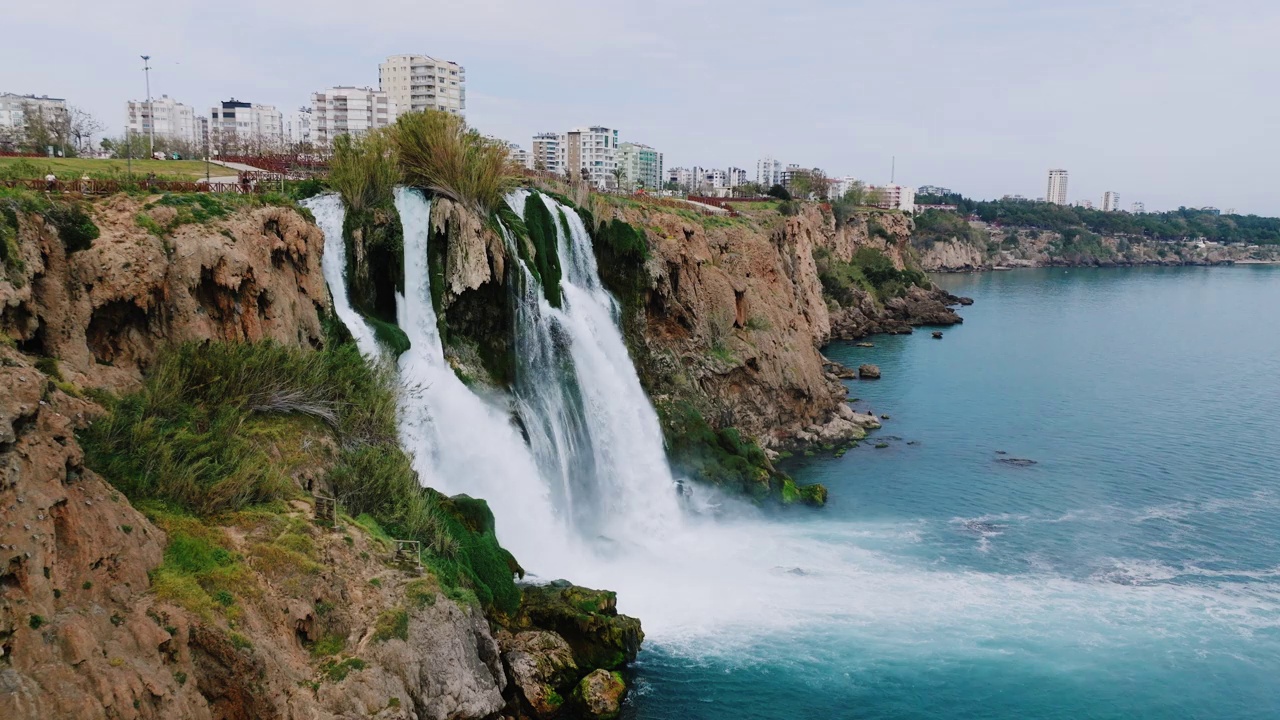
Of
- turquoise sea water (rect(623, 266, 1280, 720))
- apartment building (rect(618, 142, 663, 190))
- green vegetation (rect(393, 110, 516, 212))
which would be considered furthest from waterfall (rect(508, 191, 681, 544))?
apartment building (rect(618, 142, 663, 190))

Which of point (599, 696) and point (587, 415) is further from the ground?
point (587, 415)

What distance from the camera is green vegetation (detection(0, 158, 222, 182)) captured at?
20344mm

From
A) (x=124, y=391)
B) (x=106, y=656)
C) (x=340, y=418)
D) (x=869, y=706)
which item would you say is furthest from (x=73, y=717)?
(x=869, y=706)

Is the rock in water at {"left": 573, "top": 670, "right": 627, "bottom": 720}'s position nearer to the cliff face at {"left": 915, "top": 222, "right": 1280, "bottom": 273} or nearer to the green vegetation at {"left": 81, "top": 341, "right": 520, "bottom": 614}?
the green vegetation at {"left": 81, "top": 341, "right": 520, "bottom": 614}

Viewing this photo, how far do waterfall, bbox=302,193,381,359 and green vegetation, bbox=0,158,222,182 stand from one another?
3573mm

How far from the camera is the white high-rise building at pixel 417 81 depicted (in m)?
125

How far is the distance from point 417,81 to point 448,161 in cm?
10588

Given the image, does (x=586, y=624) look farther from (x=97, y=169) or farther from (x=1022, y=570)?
(x=97, y=169)

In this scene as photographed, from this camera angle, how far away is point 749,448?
33.4 m

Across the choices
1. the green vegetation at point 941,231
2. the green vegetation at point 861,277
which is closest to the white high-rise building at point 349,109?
the green vegetation at point 861,277

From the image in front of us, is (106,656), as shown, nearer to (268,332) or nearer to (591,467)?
(268,332)

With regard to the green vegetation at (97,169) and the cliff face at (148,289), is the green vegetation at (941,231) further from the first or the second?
the cliff face at (148,289)

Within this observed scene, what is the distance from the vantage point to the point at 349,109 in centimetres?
11950

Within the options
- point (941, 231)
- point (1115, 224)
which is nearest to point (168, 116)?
point (941, 231)
